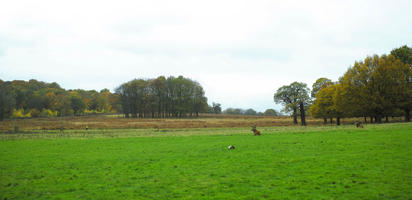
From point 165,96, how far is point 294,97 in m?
64.5

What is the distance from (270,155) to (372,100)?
46.2 m

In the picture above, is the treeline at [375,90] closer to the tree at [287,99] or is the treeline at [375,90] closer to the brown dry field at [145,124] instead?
the tree at [287,99]

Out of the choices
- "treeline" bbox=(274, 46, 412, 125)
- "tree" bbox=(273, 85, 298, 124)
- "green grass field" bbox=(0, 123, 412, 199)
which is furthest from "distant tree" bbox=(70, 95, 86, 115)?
"green grass field" bbox=(0, 123, 412, 199)

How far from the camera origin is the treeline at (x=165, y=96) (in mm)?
115562

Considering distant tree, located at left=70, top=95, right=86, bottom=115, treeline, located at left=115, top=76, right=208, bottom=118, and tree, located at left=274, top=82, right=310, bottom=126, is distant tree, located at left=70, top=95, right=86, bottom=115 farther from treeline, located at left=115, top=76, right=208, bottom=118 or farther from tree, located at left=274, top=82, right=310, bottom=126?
tree, located at left=274, top=82, right=310, bottom=126

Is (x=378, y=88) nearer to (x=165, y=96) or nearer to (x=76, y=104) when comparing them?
(x=165, y=96)

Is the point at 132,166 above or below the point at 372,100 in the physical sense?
below

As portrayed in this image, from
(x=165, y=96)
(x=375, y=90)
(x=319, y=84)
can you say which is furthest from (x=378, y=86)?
(x=165, y=96)

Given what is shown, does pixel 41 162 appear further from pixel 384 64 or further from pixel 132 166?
pixel 384 64

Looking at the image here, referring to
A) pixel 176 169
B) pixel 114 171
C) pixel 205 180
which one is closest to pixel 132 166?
pixel 114 171

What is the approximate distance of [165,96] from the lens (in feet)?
393

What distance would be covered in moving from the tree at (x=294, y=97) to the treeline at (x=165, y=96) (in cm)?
4823

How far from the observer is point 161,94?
389ft

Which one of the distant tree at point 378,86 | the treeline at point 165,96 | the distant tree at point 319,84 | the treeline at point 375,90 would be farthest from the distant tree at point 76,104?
the distant tree at point 378,86
